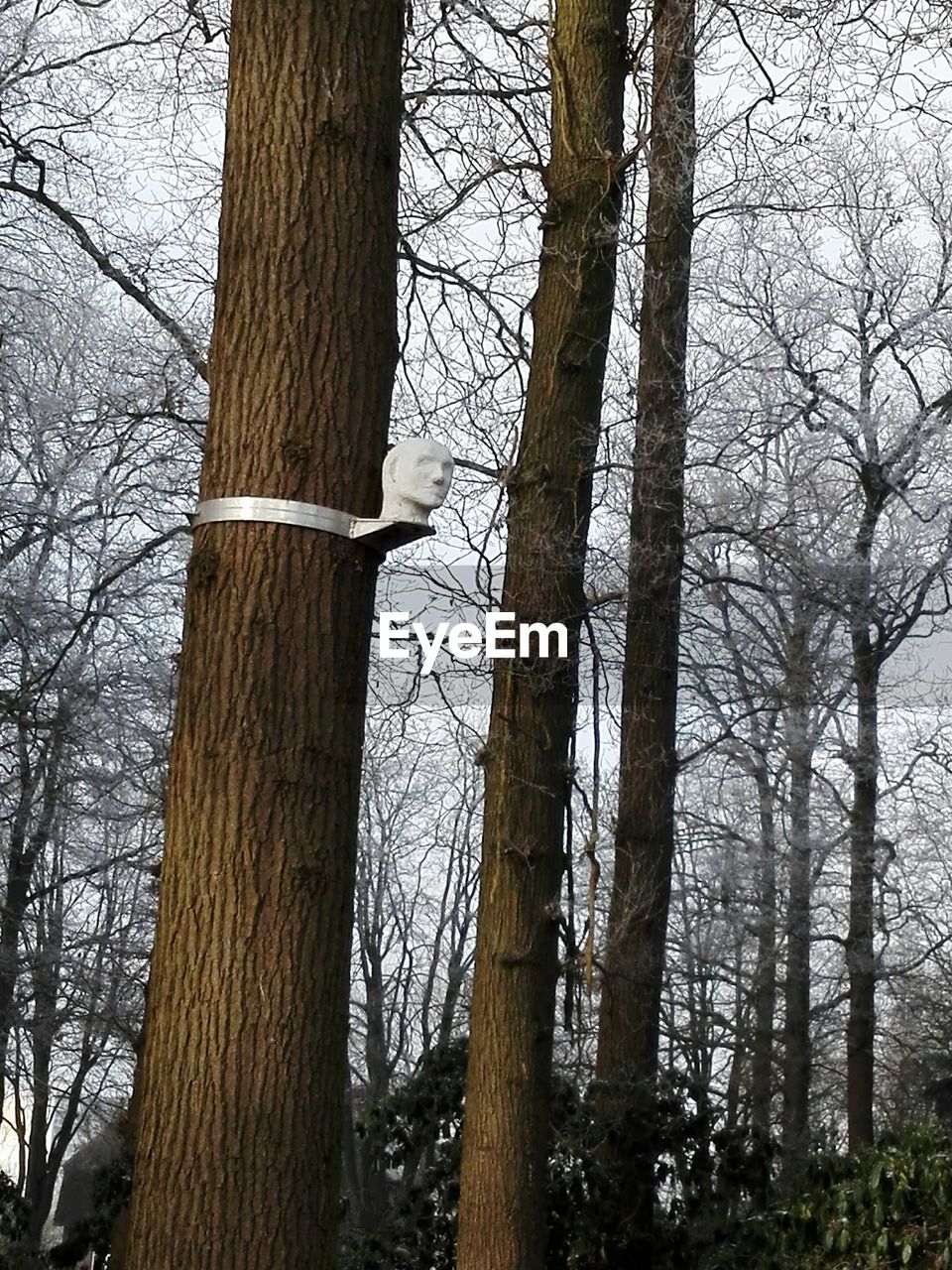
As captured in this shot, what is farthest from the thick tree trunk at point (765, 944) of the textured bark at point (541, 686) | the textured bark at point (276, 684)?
the textured bark at point (276, 684)

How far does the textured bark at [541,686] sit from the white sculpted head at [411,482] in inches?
153

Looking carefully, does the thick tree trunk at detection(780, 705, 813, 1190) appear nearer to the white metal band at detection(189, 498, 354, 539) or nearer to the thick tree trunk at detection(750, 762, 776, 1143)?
the thick tree trunk at detection(750, 762, 776, 1143)

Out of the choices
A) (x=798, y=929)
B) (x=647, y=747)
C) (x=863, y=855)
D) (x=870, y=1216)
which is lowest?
(x=870, y=1216)

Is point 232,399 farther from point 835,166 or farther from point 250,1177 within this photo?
point 835,166

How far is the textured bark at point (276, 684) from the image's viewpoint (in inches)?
95.0

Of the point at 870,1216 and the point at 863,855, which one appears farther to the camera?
the point at 863,855

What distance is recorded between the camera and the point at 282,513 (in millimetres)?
2594

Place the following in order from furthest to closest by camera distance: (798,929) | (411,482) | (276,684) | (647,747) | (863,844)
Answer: (798,929) < (863,844) < (647,747) < (411,482) < (276,684)

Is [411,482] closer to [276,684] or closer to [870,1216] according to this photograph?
[276,684]

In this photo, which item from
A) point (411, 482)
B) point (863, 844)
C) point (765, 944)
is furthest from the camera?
point (765, 944)

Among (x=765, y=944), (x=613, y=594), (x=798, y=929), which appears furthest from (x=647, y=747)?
(x=765, y=944)

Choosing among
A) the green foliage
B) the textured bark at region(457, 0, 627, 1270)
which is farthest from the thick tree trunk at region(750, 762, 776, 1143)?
the textured bark at region(457, 0, 627, 1270)

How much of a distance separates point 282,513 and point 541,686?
3.98 meters

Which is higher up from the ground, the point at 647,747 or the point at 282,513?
the point at 647,747
